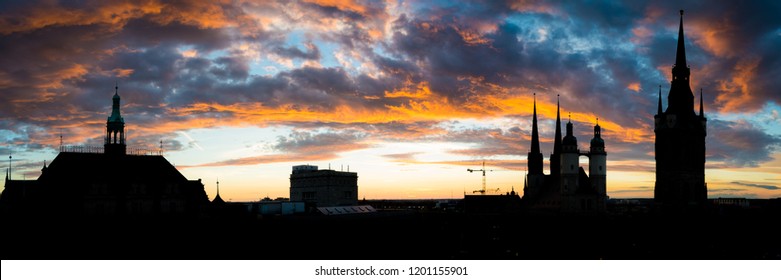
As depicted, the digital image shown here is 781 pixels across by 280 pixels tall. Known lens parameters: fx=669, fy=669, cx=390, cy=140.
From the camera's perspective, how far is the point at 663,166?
18350 cm

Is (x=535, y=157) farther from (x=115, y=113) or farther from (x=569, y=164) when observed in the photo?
(x=115, y=113)

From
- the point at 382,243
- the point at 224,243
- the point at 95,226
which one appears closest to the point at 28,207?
the point at 95,226

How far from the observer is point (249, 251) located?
63.6m

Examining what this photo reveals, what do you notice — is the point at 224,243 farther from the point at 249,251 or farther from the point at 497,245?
the point at 497,245

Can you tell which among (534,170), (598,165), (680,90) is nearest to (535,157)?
(534,170)

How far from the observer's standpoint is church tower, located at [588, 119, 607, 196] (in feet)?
542

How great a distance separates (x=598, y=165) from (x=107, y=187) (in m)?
121

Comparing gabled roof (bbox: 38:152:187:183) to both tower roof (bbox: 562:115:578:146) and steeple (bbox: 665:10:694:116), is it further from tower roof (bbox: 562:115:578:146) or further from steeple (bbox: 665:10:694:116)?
steeple (bbox: 665:10:694:116)

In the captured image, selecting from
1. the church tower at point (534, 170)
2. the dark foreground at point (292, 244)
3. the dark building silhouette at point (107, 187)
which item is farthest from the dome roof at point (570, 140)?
the dark building silhouette at point (107, 187)

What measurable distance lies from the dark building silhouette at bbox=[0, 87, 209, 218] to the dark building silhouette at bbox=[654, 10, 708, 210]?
136m

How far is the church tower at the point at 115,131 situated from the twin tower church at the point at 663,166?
349ft

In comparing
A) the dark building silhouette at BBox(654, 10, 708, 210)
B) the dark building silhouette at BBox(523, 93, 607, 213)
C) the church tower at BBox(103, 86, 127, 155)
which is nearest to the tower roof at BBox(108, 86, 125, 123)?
the church tower at BBox(103, 86, 127, 155)

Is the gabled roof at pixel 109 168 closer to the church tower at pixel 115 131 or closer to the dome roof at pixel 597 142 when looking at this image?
the church tower at pixel 115 131
